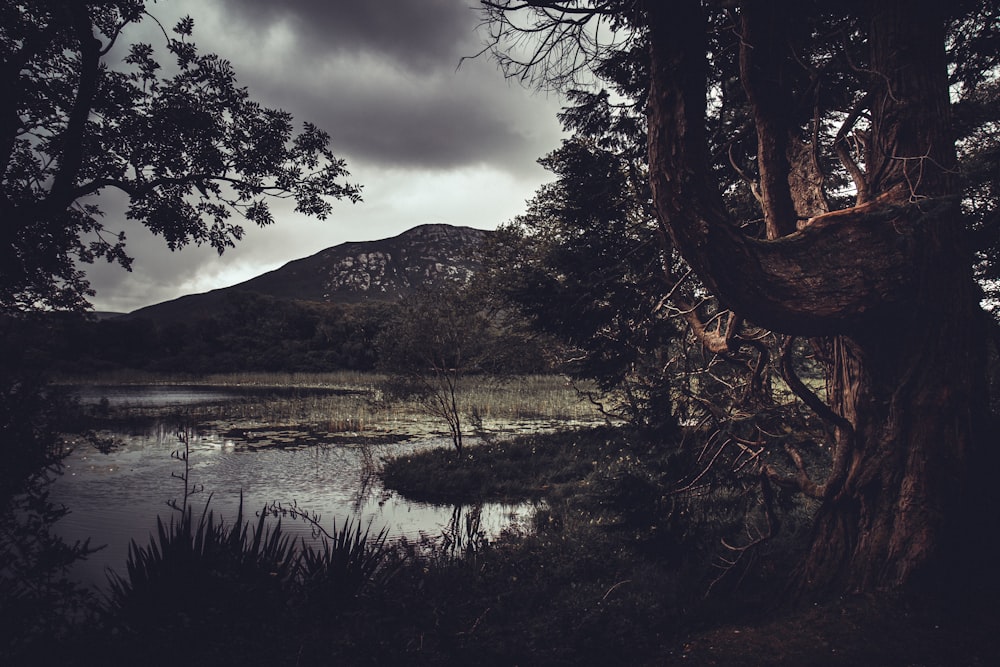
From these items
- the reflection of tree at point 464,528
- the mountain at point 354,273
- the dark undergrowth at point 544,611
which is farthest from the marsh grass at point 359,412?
the mountain at point 354,273

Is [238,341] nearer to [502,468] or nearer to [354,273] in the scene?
[502,468]

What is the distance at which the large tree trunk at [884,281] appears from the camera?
3258mm

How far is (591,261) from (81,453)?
15.0 m

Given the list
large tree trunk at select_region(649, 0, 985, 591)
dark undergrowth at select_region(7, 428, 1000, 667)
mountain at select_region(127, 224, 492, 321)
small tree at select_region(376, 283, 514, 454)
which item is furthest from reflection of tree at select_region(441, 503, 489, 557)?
mountain at select_region(127, 224, 492, 321)

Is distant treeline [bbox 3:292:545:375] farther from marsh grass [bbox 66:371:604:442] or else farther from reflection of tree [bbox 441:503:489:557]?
reflection of tree [bbox 441:503:489:557]

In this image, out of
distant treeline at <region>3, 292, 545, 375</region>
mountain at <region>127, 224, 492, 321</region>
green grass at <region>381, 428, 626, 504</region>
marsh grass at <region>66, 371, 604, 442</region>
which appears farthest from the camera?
mountain at <region>127, 224, 492, 321</region>

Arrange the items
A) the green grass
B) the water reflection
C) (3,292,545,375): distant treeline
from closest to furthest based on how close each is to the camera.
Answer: the water reflection < the green grass < (3,292,545,375): distant treeline

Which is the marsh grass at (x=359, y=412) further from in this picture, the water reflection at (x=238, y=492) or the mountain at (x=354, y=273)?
the mountain at (x=354, y=273)

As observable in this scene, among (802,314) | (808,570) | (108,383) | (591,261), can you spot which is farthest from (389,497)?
(108,383)

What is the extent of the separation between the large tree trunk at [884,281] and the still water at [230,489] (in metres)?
4.73

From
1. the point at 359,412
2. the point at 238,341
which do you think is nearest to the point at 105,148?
the point at 359,412

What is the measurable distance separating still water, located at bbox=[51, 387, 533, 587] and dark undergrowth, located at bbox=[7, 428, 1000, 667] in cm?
114

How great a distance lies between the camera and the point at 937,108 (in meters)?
3.66

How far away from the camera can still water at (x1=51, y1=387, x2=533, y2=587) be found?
8.30 m
